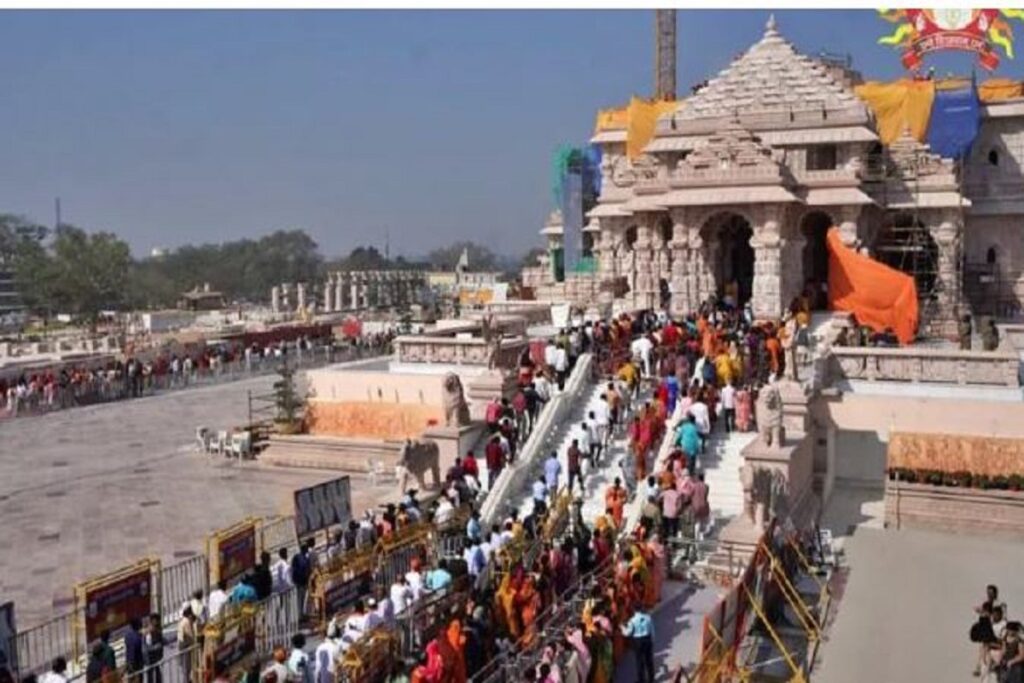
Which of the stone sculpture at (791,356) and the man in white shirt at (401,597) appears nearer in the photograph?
the man in white shirt at (401,597)

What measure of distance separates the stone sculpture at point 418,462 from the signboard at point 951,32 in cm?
3095

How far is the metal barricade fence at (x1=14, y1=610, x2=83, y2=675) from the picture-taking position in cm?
1177

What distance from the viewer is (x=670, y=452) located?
17016 millimetres

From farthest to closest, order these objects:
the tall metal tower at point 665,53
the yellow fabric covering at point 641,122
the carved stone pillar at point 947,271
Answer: the tall metal tower at point 665,53 → the yellow fabric covering at point 641,122 → the carved stone pillar at point 947,271

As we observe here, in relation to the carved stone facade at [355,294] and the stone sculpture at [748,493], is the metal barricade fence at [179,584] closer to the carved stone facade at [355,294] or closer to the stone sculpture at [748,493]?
the stone sculpture at [748,493]

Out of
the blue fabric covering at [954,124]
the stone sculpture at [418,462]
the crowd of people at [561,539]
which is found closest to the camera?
the crowd of people at [561,539]

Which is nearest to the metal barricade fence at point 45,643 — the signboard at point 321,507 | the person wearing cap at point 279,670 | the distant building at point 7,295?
the person wearing cap at point 279,670

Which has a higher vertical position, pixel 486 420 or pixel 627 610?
pixel 486 420

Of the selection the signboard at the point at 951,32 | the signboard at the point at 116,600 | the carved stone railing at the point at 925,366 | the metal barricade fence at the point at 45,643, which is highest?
the signboard at the point at 951,32

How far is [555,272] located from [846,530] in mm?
36345

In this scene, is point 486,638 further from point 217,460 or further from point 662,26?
point 662,26

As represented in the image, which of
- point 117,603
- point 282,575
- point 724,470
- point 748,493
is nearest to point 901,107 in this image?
point 724,470

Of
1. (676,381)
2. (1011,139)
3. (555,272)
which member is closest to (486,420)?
(676,381)

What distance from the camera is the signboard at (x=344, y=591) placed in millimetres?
13031
